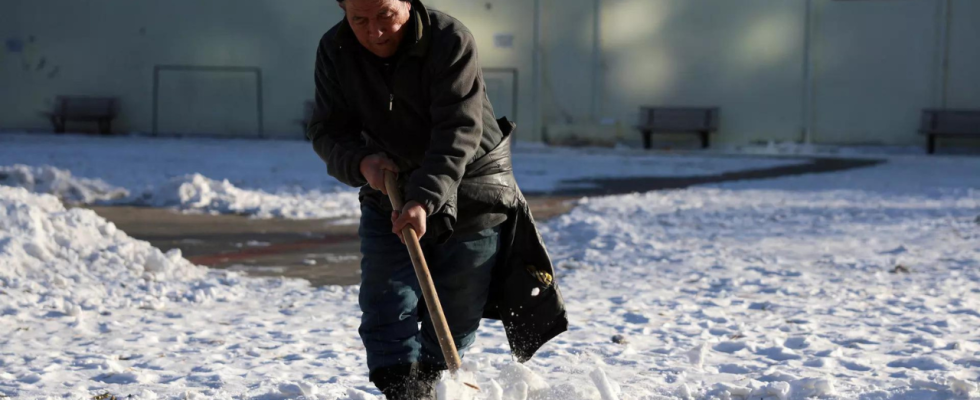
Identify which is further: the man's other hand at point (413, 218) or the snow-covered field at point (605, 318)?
the snow-covered field at point (605, 318)

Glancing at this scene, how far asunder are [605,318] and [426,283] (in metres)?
2.46

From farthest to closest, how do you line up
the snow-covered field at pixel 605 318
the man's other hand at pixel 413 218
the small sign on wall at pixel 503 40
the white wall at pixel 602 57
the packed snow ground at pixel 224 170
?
the small sign on wall at pixel 503 40 → the white wall at pixel 602 57 → the packed snow ground at pixel 224 170 → the snow-covered field at pixel 605 318 → the man's other hand at pixel 413 218

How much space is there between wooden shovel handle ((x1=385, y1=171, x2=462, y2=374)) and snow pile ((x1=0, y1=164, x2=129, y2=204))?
807 cm

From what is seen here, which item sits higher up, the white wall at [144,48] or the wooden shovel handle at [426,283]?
the white wall at [144,48]

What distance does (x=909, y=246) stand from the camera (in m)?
7.50

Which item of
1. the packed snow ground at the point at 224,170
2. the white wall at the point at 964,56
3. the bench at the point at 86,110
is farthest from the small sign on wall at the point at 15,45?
the white wall at the point at 964,56

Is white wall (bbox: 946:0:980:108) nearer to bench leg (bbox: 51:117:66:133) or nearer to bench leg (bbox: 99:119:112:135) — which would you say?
bench leg (bbox: 99:119:112:135)

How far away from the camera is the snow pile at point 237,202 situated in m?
9.54

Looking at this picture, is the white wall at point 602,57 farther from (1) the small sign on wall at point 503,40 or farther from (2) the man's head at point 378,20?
(2) the man's head at point 378,20

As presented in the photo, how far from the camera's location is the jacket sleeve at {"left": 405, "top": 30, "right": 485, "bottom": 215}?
9.29 feet

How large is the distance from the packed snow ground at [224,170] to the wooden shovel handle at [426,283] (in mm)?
6507

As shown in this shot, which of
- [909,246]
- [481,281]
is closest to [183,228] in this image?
[909,246]

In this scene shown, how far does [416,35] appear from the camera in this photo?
2873 mm

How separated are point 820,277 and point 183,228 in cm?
467
